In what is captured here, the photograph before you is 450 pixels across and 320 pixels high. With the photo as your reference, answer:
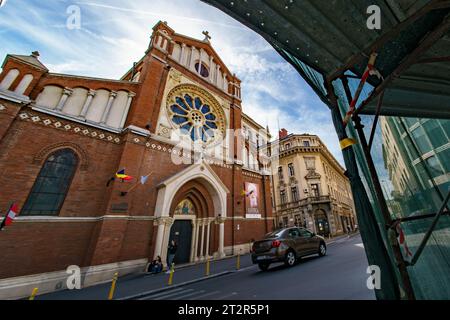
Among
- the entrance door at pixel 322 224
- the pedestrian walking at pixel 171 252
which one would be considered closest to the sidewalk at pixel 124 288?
the pedestrian walking at pixel 171 252

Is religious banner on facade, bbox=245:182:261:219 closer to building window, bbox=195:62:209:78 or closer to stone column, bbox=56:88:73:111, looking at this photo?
building window, bbox=195:62:209:78

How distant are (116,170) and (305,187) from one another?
25.7 m

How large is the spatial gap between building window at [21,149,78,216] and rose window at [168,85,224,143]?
6293 millimetres

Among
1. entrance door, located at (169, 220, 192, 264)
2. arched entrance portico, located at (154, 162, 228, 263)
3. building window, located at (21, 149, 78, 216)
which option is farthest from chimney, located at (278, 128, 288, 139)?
building window, located at (21, 149, 78, 216)

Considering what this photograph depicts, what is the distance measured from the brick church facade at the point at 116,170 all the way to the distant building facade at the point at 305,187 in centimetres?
1295

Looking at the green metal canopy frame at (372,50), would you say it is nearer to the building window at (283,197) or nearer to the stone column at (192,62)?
the stone column at (192,62)

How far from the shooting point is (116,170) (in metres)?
9.00

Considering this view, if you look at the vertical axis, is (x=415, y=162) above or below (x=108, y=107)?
below

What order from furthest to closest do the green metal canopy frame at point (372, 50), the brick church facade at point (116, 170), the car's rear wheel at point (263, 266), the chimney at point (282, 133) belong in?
the chimney at point (282, 133) → the car's rear wheel at point (263, 266) → the brick church facade at point (116, 170) → the green metal canopy frame at point (372, 50)

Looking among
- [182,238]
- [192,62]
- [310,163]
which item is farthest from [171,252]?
[310,163]

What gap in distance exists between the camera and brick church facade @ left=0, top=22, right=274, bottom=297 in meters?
6.76

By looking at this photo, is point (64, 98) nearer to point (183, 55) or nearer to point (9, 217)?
point (9, 217)

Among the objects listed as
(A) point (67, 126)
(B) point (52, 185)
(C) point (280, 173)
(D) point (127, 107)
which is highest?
(C) point (280, 173)

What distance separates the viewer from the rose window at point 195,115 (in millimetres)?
12953
